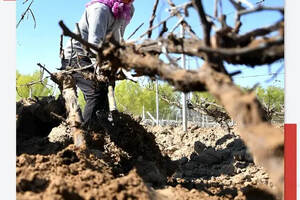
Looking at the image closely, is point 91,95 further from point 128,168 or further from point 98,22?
point 128,168

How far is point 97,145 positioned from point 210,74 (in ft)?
4.69

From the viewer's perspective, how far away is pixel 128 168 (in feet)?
7.36

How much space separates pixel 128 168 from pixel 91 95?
0.87 m

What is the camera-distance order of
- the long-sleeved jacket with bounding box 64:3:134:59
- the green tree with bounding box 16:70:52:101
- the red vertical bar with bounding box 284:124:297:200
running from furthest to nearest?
the green tree with bounding box 16:70:52:101 → the long-sleeved jacket with bounding box 64:3:134:59 → the red vertical bar with bounding box 284:124:297:200

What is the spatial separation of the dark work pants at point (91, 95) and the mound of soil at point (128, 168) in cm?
21

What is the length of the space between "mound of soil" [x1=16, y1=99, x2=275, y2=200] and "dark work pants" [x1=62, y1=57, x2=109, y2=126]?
0.68 feet

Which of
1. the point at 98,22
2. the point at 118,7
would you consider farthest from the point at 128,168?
the point at 118,7

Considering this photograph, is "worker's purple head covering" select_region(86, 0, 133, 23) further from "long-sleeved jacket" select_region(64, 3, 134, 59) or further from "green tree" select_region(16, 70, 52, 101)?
"green tree" select_region(16, 70, 52, 101)

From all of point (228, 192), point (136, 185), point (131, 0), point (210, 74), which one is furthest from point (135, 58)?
point (131, 0)

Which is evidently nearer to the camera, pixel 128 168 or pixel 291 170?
pixel 291 170

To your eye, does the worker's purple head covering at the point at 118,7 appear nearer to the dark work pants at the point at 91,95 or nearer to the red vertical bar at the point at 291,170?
the dark work pants at the point at 91,95

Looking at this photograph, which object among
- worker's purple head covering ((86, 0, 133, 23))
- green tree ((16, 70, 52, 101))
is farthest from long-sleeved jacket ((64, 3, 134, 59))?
green tree ((16, 70, 52, 101))

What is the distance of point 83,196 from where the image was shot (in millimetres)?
1377

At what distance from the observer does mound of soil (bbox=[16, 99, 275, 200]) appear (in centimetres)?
141
